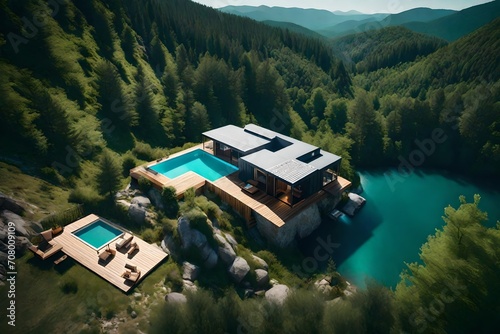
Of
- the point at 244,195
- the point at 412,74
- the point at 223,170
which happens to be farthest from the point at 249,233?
the point at 412,74

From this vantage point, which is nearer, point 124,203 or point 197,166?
point 124,203

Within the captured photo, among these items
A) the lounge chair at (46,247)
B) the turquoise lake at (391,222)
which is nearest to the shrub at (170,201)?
the lounge chair at (46,247)

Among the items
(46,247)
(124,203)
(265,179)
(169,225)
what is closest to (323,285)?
(265,179)

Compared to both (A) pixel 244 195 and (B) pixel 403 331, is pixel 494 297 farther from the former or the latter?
(A) pixel 244 195

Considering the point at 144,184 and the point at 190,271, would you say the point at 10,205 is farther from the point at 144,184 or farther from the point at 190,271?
the point at 190,271

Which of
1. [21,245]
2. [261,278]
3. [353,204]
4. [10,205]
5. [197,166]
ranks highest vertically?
[10,205]

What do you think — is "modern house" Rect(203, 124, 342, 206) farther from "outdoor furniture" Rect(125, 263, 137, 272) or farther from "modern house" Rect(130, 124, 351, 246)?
"outdoor furniture" Rect(125, 263, 137, 272)

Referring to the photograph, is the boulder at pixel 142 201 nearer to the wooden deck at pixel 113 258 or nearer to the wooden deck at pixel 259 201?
the wooden deck at pixel 113 258

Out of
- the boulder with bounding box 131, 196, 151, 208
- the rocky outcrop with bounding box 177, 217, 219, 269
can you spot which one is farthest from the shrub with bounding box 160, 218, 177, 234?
the boulder with bounding box 131, 196, 151, 208
